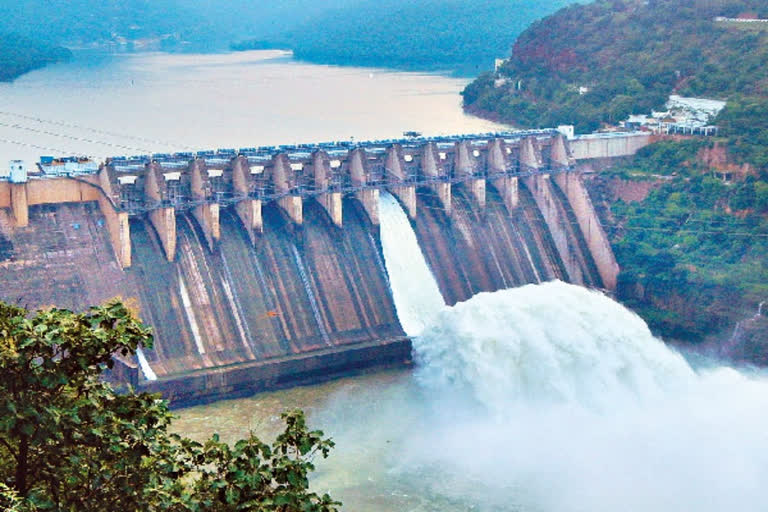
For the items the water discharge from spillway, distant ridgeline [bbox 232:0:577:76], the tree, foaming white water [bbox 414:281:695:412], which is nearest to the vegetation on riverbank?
the water discharge from spillway

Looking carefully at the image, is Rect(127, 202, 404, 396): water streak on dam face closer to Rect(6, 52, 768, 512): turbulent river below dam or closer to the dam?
the dam

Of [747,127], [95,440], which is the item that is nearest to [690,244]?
[747,127]

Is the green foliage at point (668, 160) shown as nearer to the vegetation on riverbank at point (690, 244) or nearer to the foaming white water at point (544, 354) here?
the vegetation on riverbank at point (690, 244)

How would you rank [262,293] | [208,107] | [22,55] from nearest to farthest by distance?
[262,293] → [208,107] → [22,55]

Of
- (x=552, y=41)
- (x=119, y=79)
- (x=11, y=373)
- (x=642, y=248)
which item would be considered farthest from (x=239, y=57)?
(x=11, y=373)

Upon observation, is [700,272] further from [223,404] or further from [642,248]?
[223,404]

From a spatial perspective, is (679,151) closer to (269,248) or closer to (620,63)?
(620,63)
